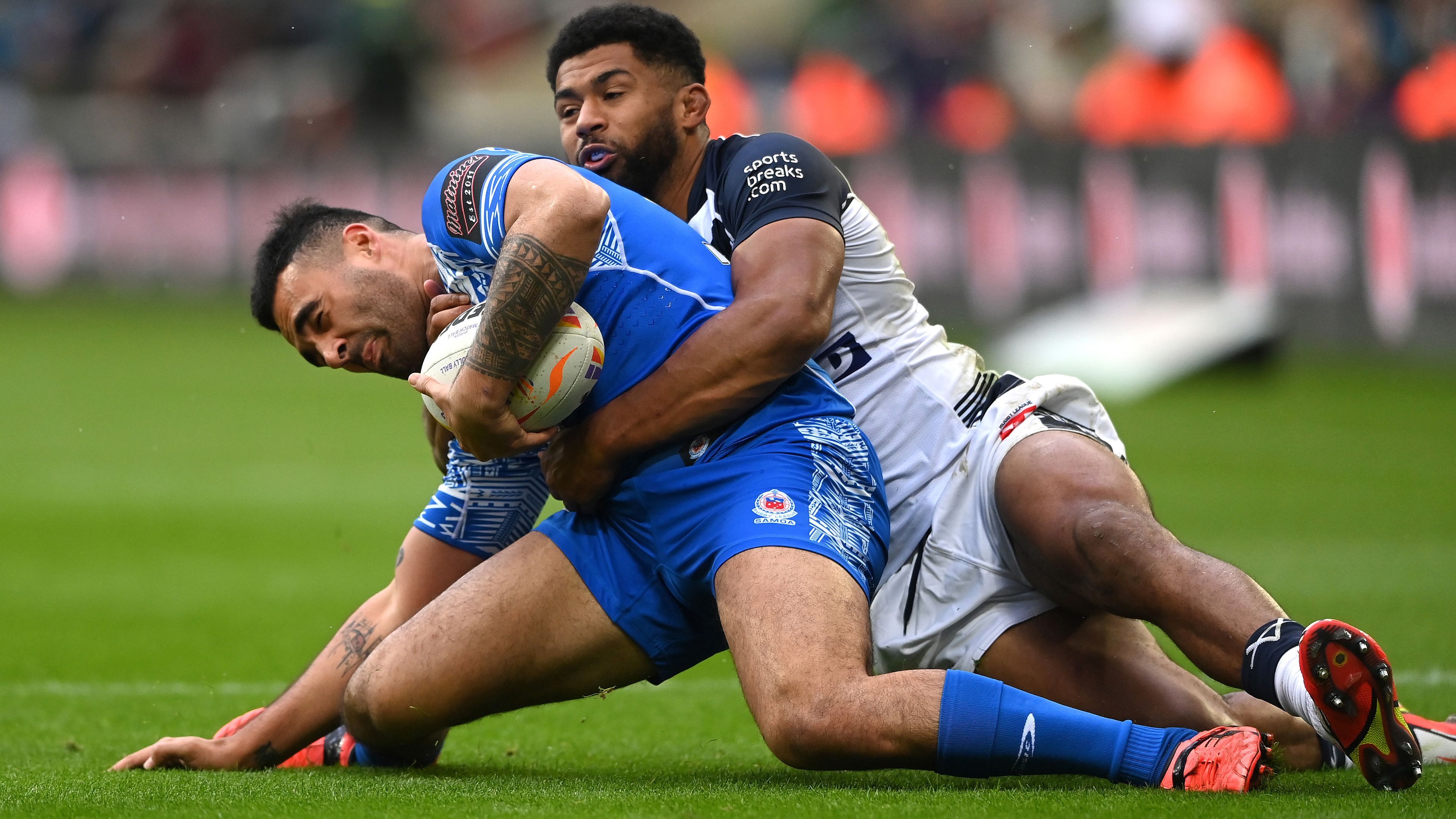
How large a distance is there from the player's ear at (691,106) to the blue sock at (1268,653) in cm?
223

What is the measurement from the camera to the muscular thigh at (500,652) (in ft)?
13.9

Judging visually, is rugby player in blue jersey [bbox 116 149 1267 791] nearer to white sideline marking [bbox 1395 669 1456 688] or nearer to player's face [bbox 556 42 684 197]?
player's face [bbox 556 42 684 197]

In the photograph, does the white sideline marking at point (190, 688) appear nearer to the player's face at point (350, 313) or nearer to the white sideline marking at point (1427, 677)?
the white sideline marking at point (1427, 677)

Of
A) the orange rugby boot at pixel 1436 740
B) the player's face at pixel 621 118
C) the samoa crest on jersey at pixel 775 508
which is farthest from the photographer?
the player's face at pixel 621 118

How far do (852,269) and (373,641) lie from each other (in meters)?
1.75

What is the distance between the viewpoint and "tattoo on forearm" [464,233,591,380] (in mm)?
4020

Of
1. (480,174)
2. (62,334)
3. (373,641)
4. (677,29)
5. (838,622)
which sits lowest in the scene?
(62,334)

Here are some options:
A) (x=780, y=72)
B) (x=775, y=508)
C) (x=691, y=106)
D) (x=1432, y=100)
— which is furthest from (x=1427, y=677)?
(x=780, y=72)

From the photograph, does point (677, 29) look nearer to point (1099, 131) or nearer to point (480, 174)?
point (480, 174)

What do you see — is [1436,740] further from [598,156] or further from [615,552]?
[598,156]

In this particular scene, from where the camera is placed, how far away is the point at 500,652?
4.24m

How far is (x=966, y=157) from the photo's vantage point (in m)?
16.9

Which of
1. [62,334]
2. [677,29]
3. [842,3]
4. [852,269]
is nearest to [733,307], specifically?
[852,269]

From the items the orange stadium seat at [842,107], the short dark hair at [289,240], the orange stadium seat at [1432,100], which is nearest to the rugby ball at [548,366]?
the short dark hair at [289,240]
